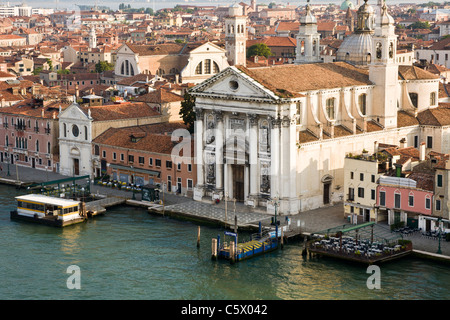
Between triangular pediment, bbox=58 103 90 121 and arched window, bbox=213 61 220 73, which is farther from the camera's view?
arched window, bbox=213 61 220 73

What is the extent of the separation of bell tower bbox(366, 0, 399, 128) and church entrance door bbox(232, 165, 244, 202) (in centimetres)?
665

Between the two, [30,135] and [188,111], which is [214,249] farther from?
[30,135]

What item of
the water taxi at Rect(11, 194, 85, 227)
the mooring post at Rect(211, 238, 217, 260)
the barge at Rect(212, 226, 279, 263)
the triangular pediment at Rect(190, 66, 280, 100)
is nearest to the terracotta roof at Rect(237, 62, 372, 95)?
the triangular pediment at Rect(190, 66, 280, 100)

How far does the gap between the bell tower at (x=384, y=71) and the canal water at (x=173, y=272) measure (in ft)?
31.2

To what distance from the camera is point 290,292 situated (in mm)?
24609

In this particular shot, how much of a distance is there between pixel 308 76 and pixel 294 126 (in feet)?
12.3

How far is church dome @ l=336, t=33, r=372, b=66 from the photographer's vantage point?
132 feet

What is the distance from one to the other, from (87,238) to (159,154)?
6.60 metres

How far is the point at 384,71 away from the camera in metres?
36.3

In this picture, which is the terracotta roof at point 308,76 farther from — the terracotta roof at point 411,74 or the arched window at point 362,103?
the terracotta roof at point 411,74

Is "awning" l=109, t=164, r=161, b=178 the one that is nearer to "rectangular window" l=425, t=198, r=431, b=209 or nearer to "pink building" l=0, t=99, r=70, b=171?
"pink building" l=0, t=99, r=70, b=171

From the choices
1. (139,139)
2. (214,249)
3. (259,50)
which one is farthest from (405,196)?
(259,50)

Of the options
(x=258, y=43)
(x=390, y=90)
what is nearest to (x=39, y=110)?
(x=390, y=90)

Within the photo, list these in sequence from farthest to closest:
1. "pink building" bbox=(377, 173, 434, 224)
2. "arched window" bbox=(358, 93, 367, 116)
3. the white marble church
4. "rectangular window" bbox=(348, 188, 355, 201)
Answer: "arched window" bbox=(358, 93, 367, 116) < the white marble church < "rectangular window" bbox=(348, 188, 355, 201) < "pink building" bbox=(377, 173, 434, 224)
